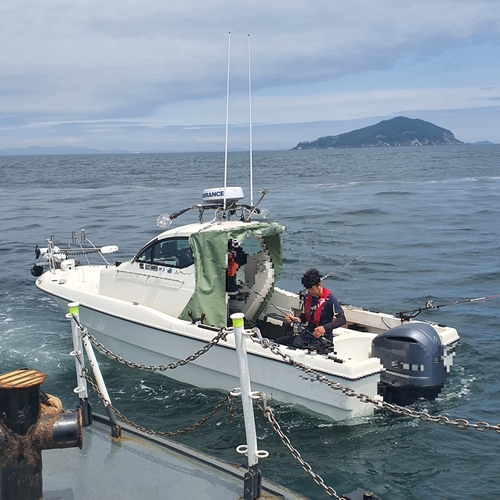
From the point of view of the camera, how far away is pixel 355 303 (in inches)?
580

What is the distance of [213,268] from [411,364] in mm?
3054

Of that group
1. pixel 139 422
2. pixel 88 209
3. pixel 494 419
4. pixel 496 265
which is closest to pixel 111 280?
pixel 139 422

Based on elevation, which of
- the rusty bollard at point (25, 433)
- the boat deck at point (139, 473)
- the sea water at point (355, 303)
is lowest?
the sea water at point (355, 303)

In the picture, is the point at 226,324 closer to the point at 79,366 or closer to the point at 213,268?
the point at 213,268

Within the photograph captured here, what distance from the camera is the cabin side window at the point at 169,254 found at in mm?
9664

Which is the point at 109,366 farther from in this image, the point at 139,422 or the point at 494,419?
the point at 494,419

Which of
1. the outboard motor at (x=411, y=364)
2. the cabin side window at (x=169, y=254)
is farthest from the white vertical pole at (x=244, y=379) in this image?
the cabin side window at (x=169, y=254)

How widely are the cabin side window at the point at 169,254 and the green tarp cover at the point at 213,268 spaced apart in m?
0.42

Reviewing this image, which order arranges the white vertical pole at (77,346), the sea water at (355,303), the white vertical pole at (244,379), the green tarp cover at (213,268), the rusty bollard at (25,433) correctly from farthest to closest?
the green tarp cover at (213,268) → the sea water at (355,303) → the white vertical pole at (77,346) → the white vertical pole at (244,379) → the rusty bollard at (25,433)

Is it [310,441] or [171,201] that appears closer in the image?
[310,441]

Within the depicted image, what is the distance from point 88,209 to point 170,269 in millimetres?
26853

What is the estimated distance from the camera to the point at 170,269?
32.6ft

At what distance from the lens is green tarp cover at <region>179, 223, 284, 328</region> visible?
29.7ft

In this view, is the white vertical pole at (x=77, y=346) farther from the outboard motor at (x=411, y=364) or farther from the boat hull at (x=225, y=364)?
the outboard motor at (x=411, y=364)
